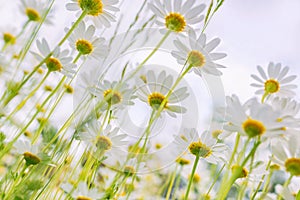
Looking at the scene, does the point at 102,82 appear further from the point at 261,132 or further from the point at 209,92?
the point at 261,132

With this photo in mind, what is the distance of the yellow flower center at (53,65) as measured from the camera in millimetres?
627

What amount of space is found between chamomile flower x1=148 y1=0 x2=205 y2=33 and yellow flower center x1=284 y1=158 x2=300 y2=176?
9.6 inches

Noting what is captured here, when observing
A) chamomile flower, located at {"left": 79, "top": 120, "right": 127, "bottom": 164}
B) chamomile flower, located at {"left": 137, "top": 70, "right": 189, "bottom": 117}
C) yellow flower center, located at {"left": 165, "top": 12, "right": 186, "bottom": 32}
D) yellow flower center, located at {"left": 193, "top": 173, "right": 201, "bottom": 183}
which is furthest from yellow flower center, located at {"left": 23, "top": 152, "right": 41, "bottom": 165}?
yellow flower center, located at {"left": 193, "top": 173, "right": 201, "bottom": 183}

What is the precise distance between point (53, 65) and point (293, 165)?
0.39m

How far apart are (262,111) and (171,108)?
21 centimetres

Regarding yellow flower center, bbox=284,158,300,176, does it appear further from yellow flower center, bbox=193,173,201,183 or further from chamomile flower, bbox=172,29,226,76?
yellow flower center, bbox=193,173,201,183

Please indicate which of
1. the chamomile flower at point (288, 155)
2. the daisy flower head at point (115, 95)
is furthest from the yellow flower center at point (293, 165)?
the daisy flower head at point (115, 95)

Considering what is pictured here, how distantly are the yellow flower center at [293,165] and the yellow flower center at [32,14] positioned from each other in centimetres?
84

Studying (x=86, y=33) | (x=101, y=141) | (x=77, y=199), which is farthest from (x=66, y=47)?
(x=77, y=199)

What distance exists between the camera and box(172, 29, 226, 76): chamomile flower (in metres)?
0.53

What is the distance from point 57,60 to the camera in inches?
24.7

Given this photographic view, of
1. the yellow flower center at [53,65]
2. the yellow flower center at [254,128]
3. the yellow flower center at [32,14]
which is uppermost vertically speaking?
the yellow flower center at [32,14]

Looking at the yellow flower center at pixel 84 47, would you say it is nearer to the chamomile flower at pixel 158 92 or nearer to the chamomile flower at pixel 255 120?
the chamomile flower at pixel 158 92

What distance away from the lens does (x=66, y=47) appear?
2.18 ft
